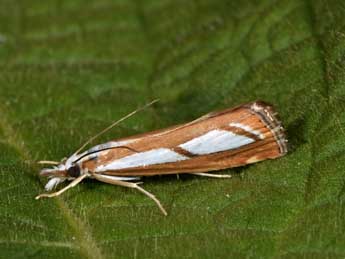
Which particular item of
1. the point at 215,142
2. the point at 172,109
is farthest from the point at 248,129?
the point at 172,109

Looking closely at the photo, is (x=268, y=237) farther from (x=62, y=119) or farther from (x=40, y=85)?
(x=40, y=85)

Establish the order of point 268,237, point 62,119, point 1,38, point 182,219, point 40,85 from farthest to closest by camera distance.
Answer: point 1,38 < point 40,85 < point 62,119 < point 182,219 < point 268,237

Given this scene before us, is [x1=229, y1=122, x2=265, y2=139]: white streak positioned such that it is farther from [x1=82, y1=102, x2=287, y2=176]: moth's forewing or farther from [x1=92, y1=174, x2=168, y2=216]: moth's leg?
[x1=92, y1=174, x2=168, y2=216]: moth's leg

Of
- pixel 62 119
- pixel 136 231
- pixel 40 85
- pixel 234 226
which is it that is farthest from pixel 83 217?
pixel 40 85

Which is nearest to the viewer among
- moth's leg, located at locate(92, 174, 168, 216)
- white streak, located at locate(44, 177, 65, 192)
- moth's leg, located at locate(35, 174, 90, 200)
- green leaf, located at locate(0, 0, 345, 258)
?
green leaf, located at locate(0, 0, 345, 258)

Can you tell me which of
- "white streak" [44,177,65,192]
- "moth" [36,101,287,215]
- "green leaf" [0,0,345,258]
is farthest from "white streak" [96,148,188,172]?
"white streak" [44,177,65,192]

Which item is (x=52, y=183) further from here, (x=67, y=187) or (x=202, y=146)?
(x=202, y=146)
